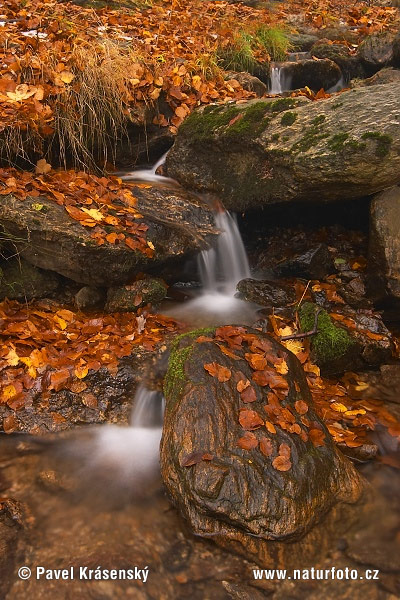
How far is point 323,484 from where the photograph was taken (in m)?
2.81

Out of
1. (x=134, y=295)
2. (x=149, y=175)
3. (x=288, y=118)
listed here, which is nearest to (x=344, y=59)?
(x=288, y=118)

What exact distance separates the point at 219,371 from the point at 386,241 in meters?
2.63

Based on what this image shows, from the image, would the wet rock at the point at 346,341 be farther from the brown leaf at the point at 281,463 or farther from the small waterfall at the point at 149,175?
the small waterfall at the point at 149,175

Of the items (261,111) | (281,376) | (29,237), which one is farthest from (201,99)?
(281,376)

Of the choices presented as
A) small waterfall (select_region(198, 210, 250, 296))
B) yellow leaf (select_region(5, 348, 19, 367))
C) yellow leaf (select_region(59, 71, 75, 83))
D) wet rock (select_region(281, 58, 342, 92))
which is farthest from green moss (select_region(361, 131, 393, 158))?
wet rock (select_region(281, 58, 342, 92))

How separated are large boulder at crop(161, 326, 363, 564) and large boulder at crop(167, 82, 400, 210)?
2.27m

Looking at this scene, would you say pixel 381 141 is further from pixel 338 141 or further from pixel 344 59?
pixel 344 59

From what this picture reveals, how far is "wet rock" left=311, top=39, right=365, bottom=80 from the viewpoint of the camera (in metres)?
8.34

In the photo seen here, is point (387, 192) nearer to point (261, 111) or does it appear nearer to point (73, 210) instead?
point (261, 111)

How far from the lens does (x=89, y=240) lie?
432 centimetres

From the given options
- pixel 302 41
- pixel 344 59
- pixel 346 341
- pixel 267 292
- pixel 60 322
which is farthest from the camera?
pixel 302 41

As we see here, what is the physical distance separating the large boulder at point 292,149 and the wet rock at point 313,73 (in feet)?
10.8

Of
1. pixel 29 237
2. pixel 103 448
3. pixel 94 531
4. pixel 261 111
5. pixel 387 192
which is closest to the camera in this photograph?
pixel 94 531

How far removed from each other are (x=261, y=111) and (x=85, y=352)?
11.7ft
